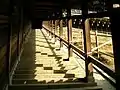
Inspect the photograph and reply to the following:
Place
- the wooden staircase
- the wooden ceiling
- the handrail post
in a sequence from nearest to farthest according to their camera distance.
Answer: the handrail post → the wooden staircase → the wooden ceiling

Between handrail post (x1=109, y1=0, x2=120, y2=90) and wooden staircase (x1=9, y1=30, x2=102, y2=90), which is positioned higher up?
handrail post (x1=109, y1=0, x2=120, y2=90)

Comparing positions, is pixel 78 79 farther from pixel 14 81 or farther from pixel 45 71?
pixel 14 81

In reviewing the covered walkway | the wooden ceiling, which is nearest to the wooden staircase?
the covered walkway

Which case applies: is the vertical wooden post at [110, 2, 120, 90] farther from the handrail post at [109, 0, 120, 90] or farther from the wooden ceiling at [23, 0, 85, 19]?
the wooden ceiling at [23, 0, 85, 19]

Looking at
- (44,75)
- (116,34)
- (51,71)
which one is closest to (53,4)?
(51,71)

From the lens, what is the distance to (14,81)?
498cm

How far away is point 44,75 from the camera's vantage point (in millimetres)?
5828

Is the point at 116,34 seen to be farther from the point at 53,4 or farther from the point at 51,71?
the point at 53,4

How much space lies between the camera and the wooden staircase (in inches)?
180

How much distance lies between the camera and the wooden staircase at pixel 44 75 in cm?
458

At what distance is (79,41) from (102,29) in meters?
9.46

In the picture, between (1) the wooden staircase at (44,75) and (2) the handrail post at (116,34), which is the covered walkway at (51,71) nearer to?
(1) the wooden staircase at (44,75)

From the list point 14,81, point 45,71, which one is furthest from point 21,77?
point 45,71

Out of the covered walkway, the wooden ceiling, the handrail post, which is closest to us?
the handrail post
